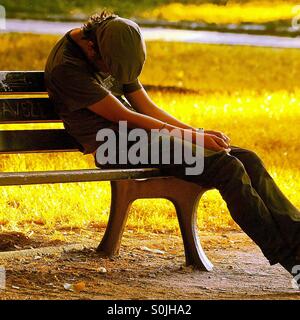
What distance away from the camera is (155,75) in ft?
33.2

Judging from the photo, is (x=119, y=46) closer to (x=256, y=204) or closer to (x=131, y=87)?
(x=131, y=87)

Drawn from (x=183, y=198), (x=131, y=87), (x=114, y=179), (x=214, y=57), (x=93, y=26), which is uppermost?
(x=93, y=26)

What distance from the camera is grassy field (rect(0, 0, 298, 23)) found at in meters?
9.72

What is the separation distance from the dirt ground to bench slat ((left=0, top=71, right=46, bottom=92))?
0.82 metres

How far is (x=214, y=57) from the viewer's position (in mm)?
10344

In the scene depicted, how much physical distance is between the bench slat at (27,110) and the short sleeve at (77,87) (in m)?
0.38

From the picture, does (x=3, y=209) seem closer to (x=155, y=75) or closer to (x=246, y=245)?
(x=246, y=245)

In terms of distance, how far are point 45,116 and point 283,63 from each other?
4930 mm

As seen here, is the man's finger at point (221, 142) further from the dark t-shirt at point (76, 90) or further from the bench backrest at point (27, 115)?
the bench backrest at point (27, 115)

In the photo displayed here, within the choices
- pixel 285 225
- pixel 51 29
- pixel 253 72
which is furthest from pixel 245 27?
pixel 285 225

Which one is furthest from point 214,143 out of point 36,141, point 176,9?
point 176,9

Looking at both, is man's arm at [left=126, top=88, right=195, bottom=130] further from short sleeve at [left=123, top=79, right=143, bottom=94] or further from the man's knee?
the man's knee

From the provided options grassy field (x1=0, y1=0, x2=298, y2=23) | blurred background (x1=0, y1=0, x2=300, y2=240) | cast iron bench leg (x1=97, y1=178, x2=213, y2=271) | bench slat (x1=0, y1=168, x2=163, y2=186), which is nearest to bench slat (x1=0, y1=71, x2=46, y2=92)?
cast iron bench leg (x1=97, y1=178, x2=213, y2=271)

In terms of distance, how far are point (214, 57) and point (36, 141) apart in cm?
481
